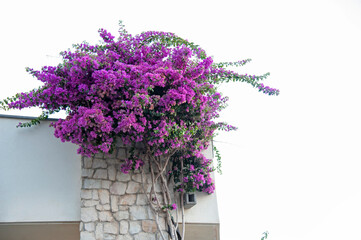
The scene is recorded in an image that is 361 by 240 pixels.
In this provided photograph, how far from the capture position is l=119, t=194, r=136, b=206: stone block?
4828mm

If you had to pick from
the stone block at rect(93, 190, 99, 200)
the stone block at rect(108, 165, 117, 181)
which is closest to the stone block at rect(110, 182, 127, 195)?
the stone block at rect(108, 165, 117, 181)

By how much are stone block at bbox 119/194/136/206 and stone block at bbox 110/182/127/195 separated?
0.25 ft

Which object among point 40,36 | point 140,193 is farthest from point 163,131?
point 40,36

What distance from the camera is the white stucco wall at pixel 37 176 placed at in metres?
4.46

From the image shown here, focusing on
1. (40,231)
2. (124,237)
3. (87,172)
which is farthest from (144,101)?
(40,231)

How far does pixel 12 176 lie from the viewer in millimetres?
4543

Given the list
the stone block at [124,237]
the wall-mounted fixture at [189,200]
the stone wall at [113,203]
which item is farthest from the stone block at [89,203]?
the wall-mounted fixture at [189,200]

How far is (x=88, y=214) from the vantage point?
180 inches

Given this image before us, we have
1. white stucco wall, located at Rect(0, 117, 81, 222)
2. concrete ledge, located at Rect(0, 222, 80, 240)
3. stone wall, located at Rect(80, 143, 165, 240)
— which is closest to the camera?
concrete ledge, located at Rect(0, 222, 80, 240)

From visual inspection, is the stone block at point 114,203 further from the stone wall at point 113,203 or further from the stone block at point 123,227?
the stone block at point 123,227

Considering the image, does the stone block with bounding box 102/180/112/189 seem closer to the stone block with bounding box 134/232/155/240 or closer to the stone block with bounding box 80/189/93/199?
the stone block with bounding box 80/189/93/199

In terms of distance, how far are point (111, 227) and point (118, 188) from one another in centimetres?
57

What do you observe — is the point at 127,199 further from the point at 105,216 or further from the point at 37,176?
the point at 37,176

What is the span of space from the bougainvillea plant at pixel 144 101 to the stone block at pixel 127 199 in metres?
0.29
